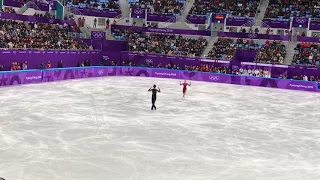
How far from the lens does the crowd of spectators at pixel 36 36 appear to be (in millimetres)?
30641

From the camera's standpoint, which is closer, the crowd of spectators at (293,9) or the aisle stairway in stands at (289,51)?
the aisle stairway in stands at (289,51)

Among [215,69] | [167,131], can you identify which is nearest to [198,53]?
[215,69]

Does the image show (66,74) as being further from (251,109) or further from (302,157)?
(302,157)

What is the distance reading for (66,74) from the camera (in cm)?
3164

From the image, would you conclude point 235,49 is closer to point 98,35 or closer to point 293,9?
point 293,9

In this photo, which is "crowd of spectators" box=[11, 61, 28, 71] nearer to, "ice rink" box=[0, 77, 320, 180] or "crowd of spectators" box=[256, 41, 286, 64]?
"ice rink" box=[0, 77, 320, 180]

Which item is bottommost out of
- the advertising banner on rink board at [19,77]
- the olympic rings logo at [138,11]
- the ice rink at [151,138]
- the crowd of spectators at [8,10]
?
the ice rink at [151,138]

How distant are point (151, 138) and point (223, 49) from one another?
104 feet

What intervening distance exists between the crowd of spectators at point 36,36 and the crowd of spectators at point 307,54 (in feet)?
74.9

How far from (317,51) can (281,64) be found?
5.04 m

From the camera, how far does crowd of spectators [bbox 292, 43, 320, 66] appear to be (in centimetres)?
3847

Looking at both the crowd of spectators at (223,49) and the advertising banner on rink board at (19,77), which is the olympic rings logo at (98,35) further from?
the advertising banner on rink board at (19,77)

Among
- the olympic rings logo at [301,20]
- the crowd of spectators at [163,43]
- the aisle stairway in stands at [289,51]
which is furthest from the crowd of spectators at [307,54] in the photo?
the crowd of spectators at [163,43]

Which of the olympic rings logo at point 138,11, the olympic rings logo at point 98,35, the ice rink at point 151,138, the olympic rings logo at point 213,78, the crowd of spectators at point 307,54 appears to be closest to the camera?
the ice rink at point 151,138
